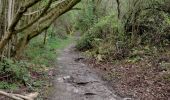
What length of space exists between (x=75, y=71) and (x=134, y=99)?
5.00 metres

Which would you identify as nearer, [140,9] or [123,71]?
[123,71]

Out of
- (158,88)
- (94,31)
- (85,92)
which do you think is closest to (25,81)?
(85,92)

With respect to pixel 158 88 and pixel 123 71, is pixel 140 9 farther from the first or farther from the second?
pixel 158 88

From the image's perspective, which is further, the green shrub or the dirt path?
the green shrub

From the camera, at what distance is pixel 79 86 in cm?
1185

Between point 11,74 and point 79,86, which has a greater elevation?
point 11,74

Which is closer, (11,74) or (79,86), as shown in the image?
(11,74)

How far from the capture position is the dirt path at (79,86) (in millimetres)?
10375

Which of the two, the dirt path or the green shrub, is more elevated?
the green shrub

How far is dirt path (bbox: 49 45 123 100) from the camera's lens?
34.0 feet

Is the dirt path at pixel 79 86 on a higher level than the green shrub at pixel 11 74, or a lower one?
lower

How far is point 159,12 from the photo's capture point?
18.9 metres

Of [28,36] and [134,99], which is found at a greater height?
[28,36]

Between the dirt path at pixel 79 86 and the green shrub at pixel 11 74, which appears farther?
the green shrub at pixel 11 74
